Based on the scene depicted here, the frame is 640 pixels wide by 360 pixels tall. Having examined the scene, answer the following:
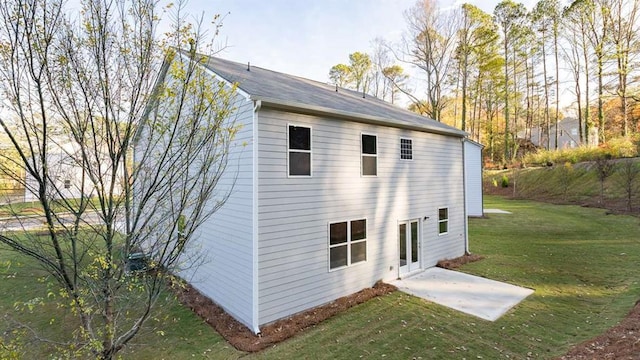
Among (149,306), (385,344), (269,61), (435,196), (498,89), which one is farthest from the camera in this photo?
(498,89)

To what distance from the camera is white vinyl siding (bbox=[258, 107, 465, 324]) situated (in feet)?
19.5

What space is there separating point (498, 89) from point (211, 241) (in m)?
31.6

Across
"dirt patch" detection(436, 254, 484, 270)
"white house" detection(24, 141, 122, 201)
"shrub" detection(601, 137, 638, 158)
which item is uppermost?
"shrub" detection(601, 137, 638, 158)

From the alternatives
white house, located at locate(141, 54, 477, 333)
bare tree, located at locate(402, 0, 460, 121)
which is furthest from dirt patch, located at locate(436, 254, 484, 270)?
bare tree, located at locate(402, 0, 460, 121)

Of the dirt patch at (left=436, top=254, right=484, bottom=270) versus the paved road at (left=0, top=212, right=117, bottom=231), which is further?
the dirt patch at (left=436, top=254, right=484, bottom=270)

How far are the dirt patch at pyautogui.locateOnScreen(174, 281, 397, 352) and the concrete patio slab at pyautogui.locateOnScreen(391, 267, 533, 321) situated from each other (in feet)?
2.65

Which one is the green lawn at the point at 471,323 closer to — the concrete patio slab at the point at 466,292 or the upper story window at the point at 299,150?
the concrete patio slab at the point at 466,292

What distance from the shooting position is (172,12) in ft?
11.2

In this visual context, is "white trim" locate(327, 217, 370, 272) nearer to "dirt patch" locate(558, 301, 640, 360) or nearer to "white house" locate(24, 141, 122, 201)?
"dirt patch" locate(558, 301, 640, 360)

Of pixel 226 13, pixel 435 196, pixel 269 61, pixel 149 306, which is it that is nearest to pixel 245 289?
pixel 149 306

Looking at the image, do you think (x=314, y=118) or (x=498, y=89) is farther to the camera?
(x=498, y=89)

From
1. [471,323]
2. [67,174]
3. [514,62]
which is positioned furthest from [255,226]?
[514,62]

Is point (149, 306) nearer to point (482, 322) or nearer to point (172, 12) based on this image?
point (172, 12)

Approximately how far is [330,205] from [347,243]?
1050mm
